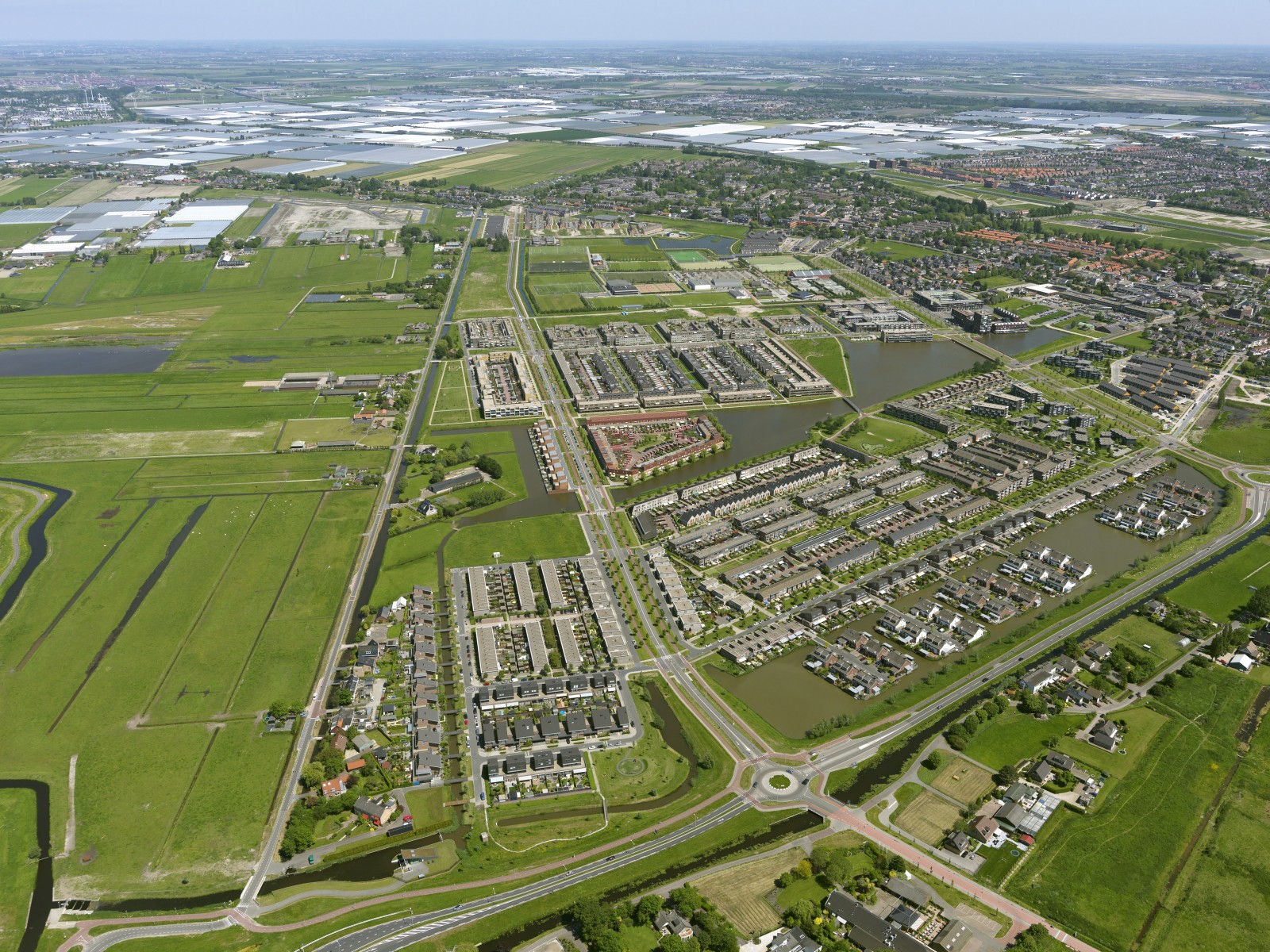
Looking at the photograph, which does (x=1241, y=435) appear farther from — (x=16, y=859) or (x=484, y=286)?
(x=484, y=286)

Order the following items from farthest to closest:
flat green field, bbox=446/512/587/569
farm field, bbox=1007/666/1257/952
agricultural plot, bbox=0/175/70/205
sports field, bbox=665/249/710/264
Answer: agricultural plot, bbox=0/175/70/205
sports field, bbox=665/249/710/264
flat green field, bbox=446/512/587/569
farm field, bbox=1007/666/1257/952

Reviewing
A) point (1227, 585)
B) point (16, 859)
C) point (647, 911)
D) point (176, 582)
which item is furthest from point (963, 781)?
point (176, 582)

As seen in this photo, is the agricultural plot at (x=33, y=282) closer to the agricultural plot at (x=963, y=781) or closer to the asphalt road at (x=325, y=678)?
the asphalt road at (x=325, y=678)

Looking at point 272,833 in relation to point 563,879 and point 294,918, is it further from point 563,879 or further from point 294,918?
point 563,879

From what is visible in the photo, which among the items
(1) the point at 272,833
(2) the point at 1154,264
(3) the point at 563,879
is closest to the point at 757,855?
(3) the point at 563,879

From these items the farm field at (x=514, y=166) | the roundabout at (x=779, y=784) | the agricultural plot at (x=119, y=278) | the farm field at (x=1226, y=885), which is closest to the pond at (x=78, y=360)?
the agricultural plot at (x=119, y=278)

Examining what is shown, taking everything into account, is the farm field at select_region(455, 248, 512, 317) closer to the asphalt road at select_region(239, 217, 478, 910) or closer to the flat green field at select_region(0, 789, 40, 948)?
the asphalt road at select_region(239, 217, 478, 910)

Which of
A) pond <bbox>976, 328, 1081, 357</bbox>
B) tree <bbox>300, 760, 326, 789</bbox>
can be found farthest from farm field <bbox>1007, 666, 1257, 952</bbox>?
pond <bbox>976, 328, 1081, 357</bbox>
